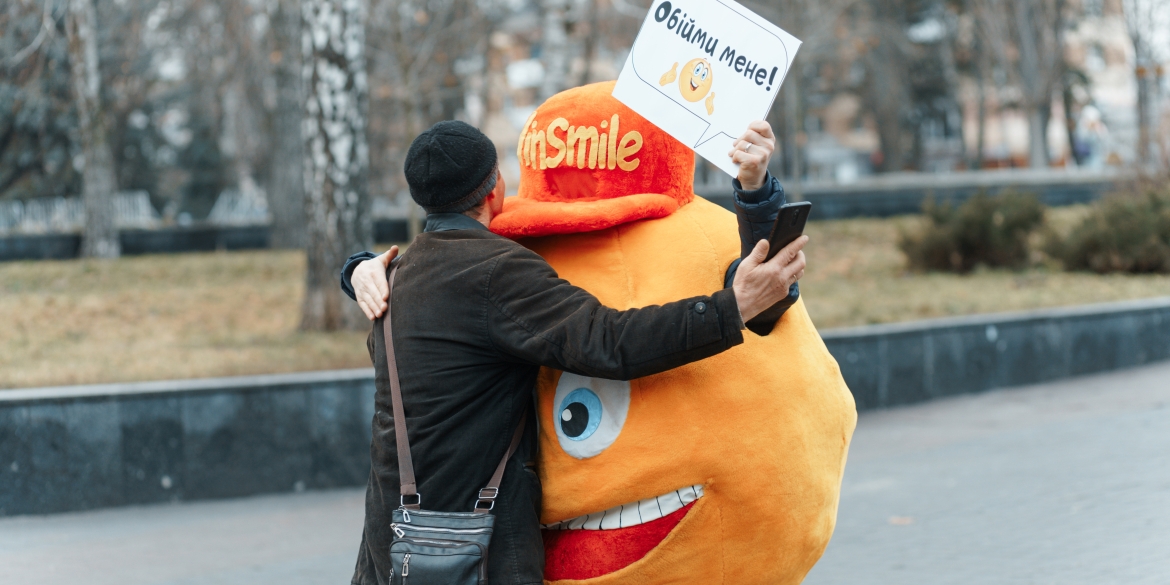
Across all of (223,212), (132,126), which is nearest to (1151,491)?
(223,212)

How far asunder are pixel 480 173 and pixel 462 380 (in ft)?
1.56

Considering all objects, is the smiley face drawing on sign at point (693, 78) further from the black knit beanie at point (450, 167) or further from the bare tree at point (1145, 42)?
the bare tree at point (1145, 42)

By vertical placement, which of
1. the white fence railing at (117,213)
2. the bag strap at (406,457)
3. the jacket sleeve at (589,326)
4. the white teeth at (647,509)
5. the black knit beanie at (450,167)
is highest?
the black knit beanie at (450,167)

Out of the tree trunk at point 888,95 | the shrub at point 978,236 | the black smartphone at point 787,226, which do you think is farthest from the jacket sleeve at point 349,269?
the tree trunk at point 888,95

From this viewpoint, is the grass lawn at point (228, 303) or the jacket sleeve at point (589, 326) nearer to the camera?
the jacket sleeve at point (589, 326)

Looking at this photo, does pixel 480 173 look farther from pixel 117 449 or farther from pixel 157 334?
pixel 157 334

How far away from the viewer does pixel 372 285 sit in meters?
2.81

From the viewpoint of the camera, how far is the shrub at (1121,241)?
14.6 metres

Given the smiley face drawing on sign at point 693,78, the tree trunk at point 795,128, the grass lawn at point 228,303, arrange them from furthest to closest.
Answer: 1. the tree trunk at point 795,128
2. the grass lawn at point 228,303
3. the smiley face drawing on sign at point 693,78

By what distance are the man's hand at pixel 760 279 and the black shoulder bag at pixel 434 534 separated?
59 cm

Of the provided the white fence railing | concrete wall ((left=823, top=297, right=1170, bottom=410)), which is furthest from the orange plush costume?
the white fence railing

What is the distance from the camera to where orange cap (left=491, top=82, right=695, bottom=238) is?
2.86 meters

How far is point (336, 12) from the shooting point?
10.1 meters

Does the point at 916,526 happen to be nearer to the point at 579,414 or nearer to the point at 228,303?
the point at 579,414
